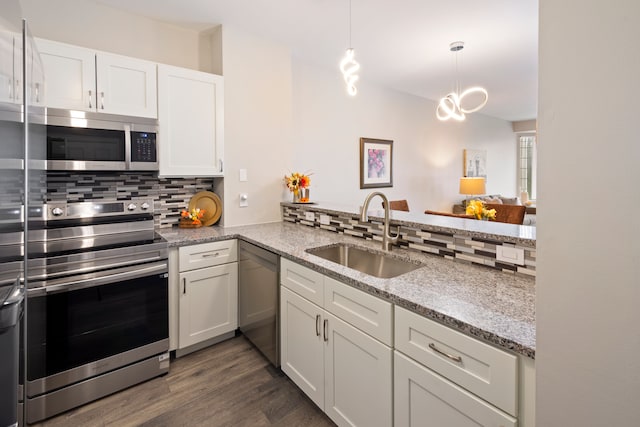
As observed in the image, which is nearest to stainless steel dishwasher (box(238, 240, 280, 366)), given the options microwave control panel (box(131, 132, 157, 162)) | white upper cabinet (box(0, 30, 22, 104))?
microwave control panel (box(131, 132, 157, 162))

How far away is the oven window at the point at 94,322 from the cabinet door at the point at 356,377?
1201 millimetres

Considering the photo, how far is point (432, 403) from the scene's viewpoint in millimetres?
1121

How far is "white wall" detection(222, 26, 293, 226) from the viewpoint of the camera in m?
2.83

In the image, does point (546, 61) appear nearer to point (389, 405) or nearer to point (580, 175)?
point (580, 175)

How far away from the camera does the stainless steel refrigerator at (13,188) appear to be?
0.96 meters

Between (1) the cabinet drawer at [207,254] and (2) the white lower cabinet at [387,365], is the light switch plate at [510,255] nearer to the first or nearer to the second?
(2) the white lower cabinet at [387,365]

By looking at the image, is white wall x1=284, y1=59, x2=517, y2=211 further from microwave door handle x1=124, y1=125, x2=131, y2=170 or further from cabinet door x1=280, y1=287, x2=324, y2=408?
cabinet door x1=280, y1=287, x2=324, y2=408

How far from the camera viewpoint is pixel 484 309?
1104mm

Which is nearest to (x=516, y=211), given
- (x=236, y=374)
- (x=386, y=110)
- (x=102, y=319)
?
(x=386, y=110)

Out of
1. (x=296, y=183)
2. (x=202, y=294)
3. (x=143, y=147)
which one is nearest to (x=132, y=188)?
(x=143, y=147)

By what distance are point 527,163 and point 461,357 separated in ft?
26.8

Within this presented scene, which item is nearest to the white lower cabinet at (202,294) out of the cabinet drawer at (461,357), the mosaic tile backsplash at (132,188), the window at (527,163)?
the mosaic tile backsplash at (132,188)

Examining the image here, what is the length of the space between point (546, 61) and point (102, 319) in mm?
2314

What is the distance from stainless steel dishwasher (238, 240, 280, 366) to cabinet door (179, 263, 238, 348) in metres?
0.07
